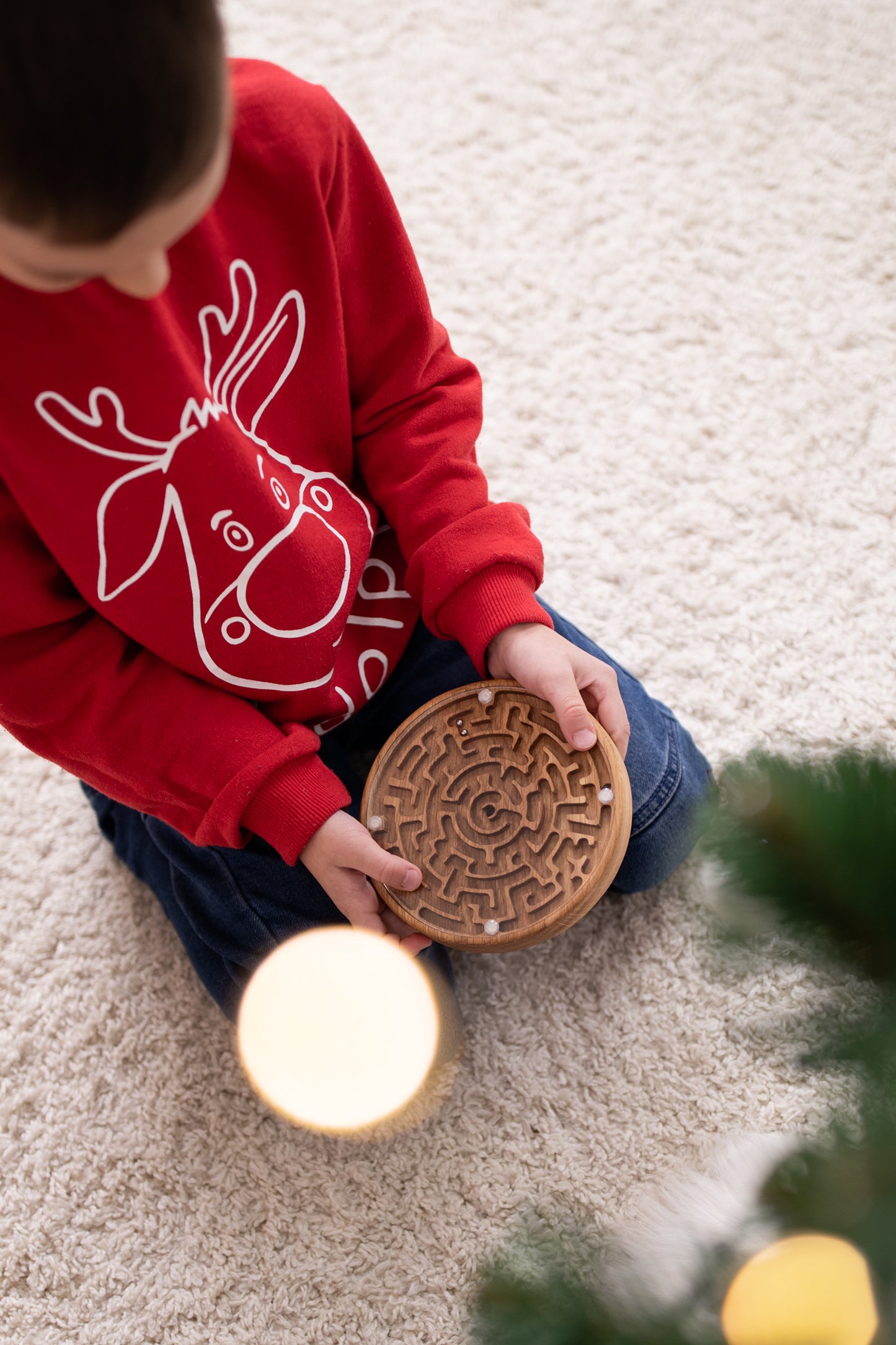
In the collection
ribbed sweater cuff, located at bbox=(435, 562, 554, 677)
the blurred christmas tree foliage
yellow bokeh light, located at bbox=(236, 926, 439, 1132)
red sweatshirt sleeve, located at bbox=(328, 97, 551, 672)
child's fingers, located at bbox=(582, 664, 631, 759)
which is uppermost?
the blurred christmas tree foliage

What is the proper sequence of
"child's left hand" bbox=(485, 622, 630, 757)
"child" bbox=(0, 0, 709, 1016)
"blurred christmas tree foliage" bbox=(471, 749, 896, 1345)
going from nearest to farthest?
1. "blurred christmas tree foliage" bbox=(471, 749, 896, 1345)
2. "child" bbox=(0, 0, 709, 1016)
3. "child's left hand" bbox=(485, 622, 630, 757)

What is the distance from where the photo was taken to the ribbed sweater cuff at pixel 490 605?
604 millimetres

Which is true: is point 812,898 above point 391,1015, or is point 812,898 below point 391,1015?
above

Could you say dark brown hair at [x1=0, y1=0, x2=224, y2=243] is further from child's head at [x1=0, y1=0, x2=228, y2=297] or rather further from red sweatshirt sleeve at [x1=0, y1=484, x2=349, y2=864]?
red sweatshirt sleeve at [x1=0, y1=484, x2=349, y2=864]

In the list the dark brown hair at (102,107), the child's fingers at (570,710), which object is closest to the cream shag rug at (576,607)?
the child's fingers at (570,710)

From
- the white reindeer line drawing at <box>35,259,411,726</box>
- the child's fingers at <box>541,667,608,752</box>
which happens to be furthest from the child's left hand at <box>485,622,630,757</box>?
the white reindeer line drawing at <box>35,259,411,726</box>

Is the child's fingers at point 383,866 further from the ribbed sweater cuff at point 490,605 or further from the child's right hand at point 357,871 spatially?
the ribbed sweater cuff at point 490,605

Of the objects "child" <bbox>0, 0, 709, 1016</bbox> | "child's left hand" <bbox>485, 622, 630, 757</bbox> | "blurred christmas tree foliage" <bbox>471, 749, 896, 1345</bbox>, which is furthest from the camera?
"child's left hand" <bbox>485, 622, 630, 757</bbox>

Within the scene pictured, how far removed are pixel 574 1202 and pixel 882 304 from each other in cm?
87

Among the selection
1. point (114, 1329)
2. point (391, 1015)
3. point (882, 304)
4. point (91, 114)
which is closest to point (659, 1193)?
point (391, 1015)

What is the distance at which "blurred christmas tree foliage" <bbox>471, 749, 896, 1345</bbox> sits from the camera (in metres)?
0.20

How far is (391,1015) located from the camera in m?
0.67

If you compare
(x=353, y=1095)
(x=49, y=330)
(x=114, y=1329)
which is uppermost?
(x=49, y=330)

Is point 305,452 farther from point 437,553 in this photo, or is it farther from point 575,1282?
point 575,1282
